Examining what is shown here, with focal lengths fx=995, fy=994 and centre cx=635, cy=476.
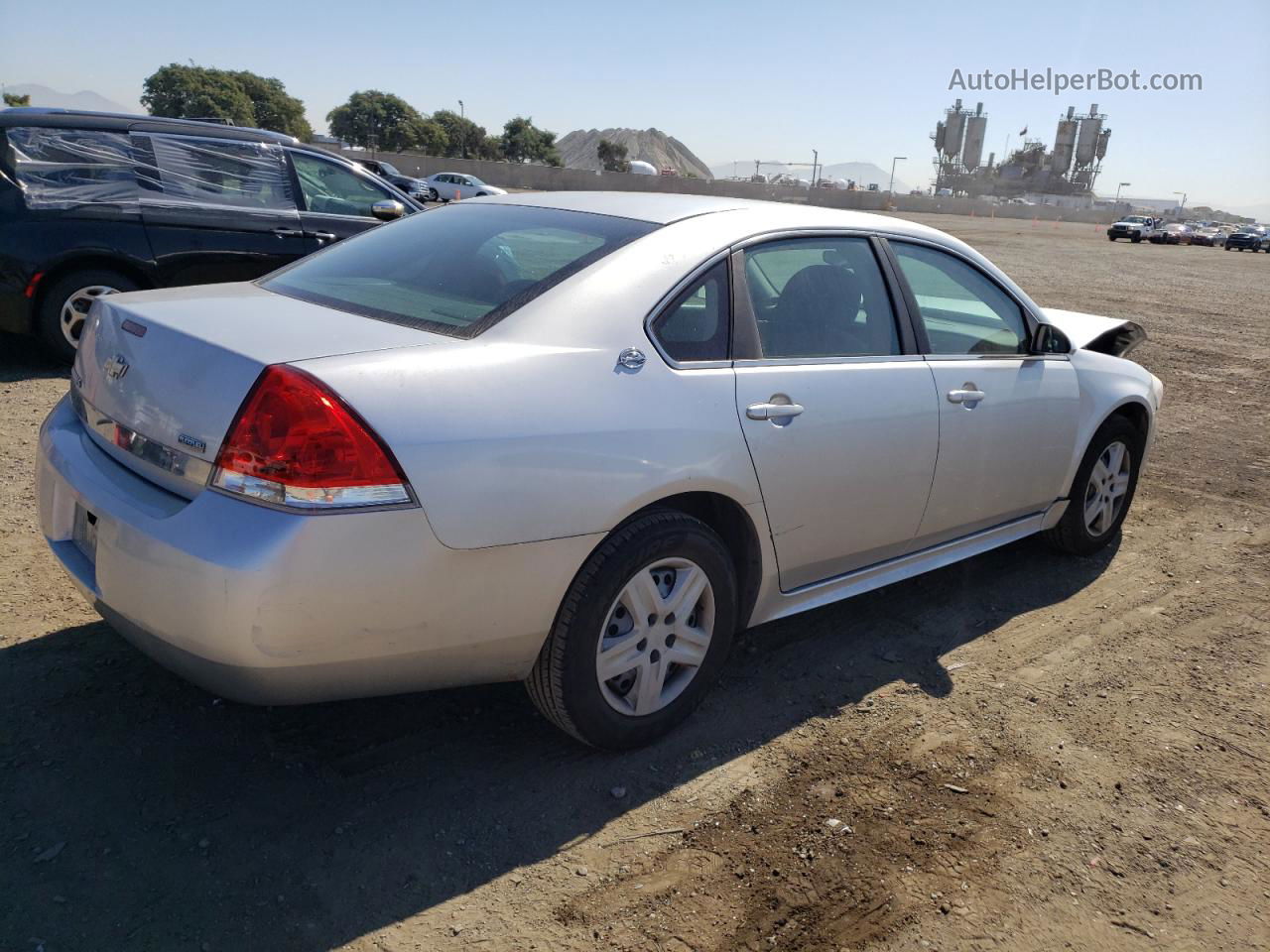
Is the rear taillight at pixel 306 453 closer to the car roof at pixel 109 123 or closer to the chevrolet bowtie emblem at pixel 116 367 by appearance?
the chevrolet bowtie emblem at pixel 116 367

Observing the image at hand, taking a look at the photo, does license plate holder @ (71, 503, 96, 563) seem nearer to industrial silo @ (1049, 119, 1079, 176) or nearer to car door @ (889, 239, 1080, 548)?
car door @ (889, 239, 1080, 548)

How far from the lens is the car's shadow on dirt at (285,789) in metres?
2.30

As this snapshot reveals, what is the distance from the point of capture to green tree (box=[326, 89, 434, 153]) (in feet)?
352

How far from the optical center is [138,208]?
7.07 m

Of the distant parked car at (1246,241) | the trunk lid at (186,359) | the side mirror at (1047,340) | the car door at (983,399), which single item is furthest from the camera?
the distant parked car at (1246,241)

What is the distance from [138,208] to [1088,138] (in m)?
188

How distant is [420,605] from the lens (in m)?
2.42

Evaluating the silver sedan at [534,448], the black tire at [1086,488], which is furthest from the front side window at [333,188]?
the black tire at [1086,488]

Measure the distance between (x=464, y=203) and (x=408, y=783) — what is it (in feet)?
7.14

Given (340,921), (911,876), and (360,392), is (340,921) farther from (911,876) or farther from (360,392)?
(911,876)

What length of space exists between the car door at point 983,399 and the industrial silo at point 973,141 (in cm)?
19558

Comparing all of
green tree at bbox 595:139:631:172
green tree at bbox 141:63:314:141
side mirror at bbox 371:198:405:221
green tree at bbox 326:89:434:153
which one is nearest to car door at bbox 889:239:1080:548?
side mirror at bbox 371:198:405:221

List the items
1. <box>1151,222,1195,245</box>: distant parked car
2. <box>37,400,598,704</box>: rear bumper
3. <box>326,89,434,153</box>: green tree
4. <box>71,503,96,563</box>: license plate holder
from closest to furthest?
<box>37,400,598,704</box>: rear bumper, <box>71,503,96,563</box>: license plate holder, <box>1151,222,1195,245</box>: distant parked car, <box>326,89,434,153</box>: green tree

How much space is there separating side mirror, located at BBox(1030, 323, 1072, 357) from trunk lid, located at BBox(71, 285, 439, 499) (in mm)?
2748
